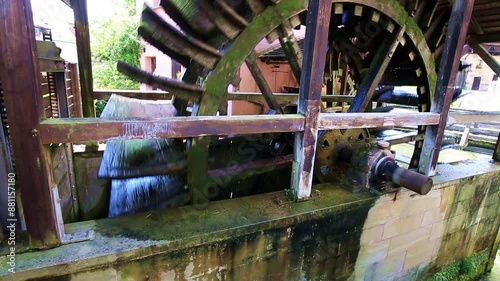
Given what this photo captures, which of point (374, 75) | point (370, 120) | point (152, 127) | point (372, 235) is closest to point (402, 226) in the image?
point (372, 235)

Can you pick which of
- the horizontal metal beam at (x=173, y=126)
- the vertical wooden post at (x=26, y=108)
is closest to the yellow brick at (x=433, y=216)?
the horizontal metal beam at (x=173, y=126)

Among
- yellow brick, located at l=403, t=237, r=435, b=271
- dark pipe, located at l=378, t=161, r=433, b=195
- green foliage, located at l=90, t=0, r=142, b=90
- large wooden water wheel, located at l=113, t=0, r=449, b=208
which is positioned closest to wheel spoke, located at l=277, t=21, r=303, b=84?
large wooden water wheel, located at l=113, t=0, r=449, b=208

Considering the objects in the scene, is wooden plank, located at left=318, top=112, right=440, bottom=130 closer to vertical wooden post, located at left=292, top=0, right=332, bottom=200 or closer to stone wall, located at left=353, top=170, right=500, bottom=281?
vertical wooden post, located at left=292, top=0, right=332, bottom=200

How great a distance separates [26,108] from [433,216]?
382 cm

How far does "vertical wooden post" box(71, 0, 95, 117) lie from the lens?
298 cm

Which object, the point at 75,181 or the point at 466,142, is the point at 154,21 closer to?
the point at 75,181

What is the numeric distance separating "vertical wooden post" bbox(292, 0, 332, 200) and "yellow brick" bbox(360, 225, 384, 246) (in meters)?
0.96

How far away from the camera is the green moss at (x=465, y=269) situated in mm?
3887

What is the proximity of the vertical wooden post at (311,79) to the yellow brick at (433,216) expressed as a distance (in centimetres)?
186

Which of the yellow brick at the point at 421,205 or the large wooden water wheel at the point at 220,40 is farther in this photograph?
the yellow brick at the point at 421,205

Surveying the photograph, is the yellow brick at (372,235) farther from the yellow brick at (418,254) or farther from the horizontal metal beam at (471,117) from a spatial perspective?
the horizontal metal beam at (471,117)

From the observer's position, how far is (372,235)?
2744 mm

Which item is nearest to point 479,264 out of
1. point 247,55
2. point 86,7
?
point 247,55

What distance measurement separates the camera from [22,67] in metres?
1.33
